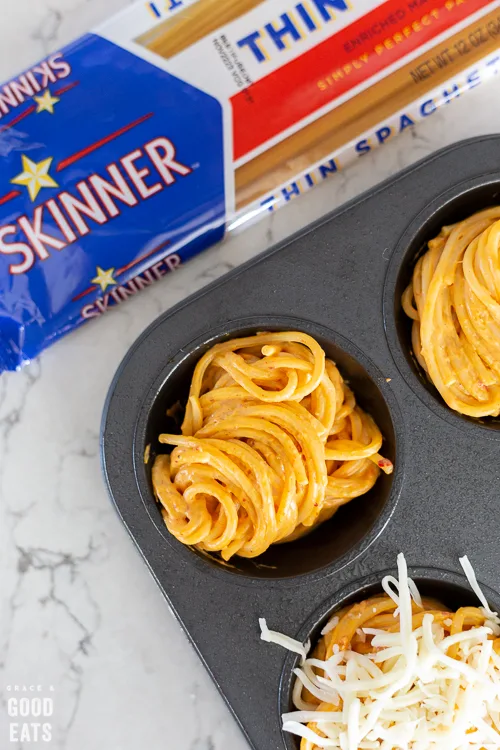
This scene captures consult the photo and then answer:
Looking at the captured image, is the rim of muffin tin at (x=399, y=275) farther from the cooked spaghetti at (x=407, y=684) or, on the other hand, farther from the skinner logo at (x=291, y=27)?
the skinner logo at (x=291, y=27)

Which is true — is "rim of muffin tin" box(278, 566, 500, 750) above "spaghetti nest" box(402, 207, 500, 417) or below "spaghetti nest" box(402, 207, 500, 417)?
below

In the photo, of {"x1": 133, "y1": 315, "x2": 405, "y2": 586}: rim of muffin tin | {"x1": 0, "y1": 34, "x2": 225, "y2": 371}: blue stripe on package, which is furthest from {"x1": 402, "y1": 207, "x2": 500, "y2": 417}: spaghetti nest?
{"x1": 0, "y1": 34, "x2": 225, "y2": 371}: blue stripe on package

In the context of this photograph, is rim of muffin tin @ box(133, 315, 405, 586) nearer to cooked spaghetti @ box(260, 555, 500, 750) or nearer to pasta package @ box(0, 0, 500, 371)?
cooked spaghetti @ box(260, 555, 500, 750)

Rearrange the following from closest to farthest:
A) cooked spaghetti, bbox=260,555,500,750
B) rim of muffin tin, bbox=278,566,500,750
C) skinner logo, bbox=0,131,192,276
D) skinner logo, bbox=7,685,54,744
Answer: cooked spaghetti, bbox=260,555,500,750 → rim of muffin tin, bbox=278,566,500,750 → skinner logo, bbox=0,131,192,276 → skinner logo, bbox=7,685,54,744

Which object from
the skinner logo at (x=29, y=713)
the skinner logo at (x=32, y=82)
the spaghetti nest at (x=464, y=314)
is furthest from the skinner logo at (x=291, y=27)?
the skinner logo at (x=29, y=713)

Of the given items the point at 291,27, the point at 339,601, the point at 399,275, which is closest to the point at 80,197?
the point at 291,27

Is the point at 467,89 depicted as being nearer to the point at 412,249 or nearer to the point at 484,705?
the point at 412,249
